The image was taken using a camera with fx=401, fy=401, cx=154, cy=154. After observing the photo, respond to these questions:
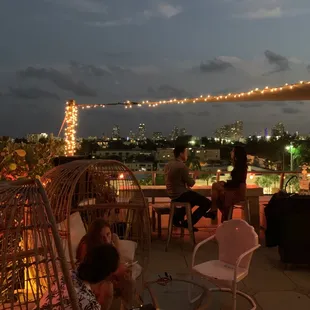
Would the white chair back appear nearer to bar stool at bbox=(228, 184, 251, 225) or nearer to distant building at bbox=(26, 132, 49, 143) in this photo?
bar stool at bbox=(228, 184, 251, 225)

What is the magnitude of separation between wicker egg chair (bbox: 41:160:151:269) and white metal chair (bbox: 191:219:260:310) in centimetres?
77

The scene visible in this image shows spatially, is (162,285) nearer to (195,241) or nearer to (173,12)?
(195,241)

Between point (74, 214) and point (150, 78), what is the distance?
40.8 ft

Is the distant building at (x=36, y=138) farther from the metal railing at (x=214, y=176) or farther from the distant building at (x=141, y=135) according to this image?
Answer: the distant building at (x=141, y=135)

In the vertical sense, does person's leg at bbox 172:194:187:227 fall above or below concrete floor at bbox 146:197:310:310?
above

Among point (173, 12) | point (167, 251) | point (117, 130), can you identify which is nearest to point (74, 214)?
point (167, 251)

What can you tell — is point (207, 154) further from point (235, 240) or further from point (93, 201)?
point (235, 240)

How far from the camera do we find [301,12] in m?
11.3

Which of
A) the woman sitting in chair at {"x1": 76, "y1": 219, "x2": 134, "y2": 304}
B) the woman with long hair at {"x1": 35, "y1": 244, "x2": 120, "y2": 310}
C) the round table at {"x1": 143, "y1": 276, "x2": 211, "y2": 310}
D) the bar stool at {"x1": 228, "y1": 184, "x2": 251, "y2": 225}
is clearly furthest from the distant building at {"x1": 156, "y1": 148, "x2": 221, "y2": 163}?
the woman with long hair at {"x1": 35, "y1": 244, "x2": 120, "y2": 310}

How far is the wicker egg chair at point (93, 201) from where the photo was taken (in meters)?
3.58

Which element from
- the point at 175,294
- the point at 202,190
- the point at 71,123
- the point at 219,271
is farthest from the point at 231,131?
the point at 175,294

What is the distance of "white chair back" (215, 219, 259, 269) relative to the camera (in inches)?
136

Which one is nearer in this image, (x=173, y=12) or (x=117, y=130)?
(x=173, y=12)

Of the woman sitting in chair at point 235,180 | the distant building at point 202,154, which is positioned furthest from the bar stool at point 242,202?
the distant building at point 202,154
